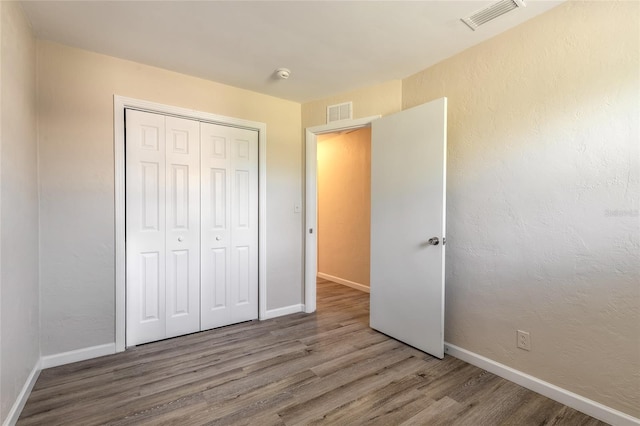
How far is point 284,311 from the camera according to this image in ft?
11.1

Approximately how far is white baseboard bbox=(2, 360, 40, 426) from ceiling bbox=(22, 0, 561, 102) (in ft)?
7.51

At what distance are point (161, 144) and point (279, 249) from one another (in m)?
1.56

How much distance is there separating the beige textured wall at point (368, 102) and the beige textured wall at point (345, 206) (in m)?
1.22

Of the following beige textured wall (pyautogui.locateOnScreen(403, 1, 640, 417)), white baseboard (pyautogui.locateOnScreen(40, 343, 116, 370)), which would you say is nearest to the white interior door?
beige textured wall (pyautogui.locateOnScreen(403, 1, 640, 417))

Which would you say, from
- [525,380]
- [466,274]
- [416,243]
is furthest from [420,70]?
[525,380]

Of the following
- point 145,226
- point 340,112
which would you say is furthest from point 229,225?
point 340,112

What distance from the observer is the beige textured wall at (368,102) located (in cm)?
285

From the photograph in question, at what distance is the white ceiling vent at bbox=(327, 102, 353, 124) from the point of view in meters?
3.11

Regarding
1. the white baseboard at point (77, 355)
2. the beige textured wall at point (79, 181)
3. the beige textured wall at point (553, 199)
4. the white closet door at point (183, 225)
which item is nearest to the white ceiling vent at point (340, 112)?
the beige textured wall at point (553, 199)

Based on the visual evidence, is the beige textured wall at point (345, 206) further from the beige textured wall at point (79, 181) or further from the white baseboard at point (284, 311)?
the beige textured wall at point (79, 181)

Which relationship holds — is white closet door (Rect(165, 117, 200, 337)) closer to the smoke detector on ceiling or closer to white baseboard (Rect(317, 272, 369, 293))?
the smoke detector on ceiling

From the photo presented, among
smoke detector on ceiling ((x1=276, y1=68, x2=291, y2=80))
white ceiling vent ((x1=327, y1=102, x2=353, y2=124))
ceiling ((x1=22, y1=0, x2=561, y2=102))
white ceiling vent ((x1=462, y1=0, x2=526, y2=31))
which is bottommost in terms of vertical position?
white ceiling vent ((x1=327, y1=102, x2=353, y2=124))

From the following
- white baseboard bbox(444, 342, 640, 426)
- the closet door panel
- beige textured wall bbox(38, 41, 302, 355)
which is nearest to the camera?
white baseboard bbox(444, 342, 640, 426)

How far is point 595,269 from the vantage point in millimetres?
1707
